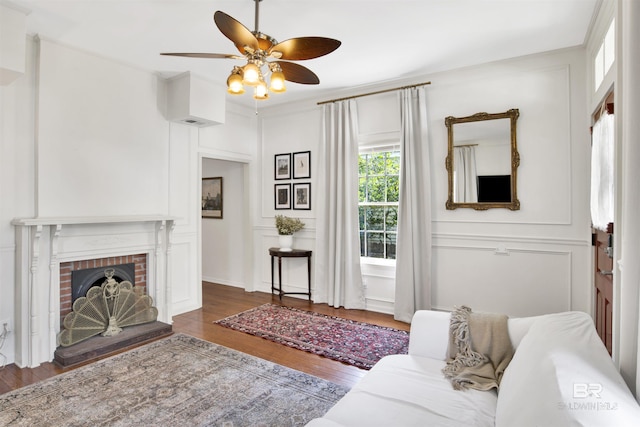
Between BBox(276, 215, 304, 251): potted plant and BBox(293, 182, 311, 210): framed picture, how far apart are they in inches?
10.6

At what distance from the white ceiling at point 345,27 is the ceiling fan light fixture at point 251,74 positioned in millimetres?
677

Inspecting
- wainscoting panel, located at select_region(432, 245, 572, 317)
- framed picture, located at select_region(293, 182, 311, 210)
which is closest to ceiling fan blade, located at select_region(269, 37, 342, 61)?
wainscoting panel, located at select_region(432, 245, 572, 317)

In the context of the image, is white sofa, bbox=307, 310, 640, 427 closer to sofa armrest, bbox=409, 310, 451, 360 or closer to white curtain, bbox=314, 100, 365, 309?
sofa armrest, bbox=409, 310, 451, 360

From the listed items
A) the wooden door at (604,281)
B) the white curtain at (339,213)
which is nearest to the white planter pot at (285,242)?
the white curtain at (339,213)

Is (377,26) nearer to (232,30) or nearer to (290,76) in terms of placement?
Result: (290,76)

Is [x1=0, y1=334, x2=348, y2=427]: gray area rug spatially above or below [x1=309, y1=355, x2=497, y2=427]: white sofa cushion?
below

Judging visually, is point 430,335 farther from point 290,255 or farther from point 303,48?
point 290,255

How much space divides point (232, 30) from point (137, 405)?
2486 mm

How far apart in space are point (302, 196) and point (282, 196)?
366 millimetres

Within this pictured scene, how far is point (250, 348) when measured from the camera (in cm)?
329

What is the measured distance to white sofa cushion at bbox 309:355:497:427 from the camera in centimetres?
148

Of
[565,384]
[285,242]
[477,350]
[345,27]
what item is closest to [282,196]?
[285,242]

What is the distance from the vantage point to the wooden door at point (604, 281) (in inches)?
97.0

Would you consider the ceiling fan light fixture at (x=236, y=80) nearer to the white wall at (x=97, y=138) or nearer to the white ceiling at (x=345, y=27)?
the white ceiling at (x=345, y=27)
